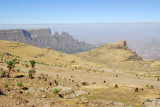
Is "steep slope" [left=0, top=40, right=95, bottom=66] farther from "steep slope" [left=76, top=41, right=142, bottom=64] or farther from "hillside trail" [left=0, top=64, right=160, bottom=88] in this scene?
"steep slope" [left=76, top=41, right=142, bottom=64]

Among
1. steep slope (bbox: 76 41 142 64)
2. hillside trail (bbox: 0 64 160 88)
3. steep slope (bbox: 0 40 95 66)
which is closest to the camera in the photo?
hillside trail (bbox: 0 64 160 88)

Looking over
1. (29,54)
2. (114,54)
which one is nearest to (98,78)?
(29,54)

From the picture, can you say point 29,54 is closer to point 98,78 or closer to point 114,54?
point 98,78

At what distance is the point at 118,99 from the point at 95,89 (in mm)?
5748

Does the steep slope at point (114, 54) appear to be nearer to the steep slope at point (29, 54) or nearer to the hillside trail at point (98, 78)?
A: the steep slope at point (29, 54)

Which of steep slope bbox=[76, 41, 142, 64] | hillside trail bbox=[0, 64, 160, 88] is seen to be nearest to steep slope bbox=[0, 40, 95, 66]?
hillside trail bbox=[0, 64, 160, 88]

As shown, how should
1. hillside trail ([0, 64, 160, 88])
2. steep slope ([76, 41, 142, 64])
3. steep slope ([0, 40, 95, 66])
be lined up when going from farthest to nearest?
steep slope ([76, 41, 142, 64]) < steep slope ([0, 40, 95, 66]) < hillside trail ([0, 64, 160, 88])

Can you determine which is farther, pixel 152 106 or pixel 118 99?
pixel 118 99

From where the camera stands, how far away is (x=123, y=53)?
485 feet

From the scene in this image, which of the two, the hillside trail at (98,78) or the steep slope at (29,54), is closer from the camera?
the hillside trail at (98,78)

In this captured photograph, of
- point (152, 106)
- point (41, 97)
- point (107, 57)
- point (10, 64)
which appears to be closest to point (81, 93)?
point (41, 97)

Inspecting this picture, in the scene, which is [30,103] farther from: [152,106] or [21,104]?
[152,106]

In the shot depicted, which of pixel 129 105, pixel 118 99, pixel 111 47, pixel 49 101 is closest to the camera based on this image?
pixel 49 101

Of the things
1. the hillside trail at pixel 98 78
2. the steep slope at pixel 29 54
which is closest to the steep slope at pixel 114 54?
the steep slope at pixel 29 54
